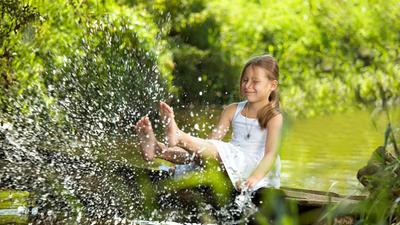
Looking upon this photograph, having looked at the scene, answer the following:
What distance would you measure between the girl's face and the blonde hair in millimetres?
23

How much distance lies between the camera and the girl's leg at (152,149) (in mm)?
5668

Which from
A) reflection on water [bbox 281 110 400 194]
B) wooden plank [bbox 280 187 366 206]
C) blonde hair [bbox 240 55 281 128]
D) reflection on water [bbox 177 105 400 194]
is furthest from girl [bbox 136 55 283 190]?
reflection on water [bbox 281 110 400 194]

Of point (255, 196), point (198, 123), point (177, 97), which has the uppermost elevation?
point (177, 97)

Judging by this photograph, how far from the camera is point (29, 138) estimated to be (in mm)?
7242

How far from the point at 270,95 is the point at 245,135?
0.99 feet

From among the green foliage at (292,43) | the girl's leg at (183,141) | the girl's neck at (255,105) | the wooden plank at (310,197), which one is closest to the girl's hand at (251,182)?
the wooden plank at (310,197)

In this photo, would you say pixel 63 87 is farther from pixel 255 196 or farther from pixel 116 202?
pixel 255 196

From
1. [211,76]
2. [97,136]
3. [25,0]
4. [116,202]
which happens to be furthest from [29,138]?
[211,76]

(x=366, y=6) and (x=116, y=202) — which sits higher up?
(x=366, y=6)

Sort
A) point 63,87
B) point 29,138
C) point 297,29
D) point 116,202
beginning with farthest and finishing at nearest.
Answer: point 297,29
point 63,87
point 29,138
point 116,202

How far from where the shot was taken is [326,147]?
459 inches

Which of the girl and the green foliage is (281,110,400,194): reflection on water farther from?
the girl

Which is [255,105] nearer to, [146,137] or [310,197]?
[146,137]

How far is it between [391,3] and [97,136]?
1168 cm
